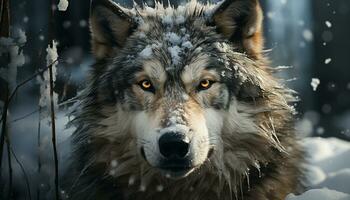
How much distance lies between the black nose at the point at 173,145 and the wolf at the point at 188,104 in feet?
0.89

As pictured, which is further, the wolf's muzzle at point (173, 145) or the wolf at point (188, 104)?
the wolf at point (188, 104)

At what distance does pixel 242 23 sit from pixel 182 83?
72 cm

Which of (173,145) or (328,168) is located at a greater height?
(173,145)

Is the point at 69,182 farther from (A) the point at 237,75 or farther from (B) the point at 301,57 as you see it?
(B) the point at 301,57

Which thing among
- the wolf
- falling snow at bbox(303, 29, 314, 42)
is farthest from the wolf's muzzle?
falling snow at bbox(303, 29, 314, 42)

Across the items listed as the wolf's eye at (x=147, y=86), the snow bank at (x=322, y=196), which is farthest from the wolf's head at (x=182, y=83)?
the snow bank at (x=322, y=196)

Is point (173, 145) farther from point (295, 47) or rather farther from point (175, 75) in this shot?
point (295, 47)

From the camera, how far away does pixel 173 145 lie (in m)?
3.36

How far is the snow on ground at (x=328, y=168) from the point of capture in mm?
4340

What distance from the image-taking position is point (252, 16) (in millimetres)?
4168

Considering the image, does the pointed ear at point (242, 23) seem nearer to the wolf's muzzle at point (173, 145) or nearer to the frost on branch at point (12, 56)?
the wolf's muzzle at point (173, 145)

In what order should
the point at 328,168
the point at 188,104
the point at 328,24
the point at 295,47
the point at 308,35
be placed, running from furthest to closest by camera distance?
the point at 295,47 < the point at 308,35 < the point at 328,24 < the point at 328,168 < the point at 188,104

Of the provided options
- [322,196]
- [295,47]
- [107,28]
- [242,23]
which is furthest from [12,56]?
[295,47]

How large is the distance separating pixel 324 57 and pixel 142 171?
8397 millimetres
